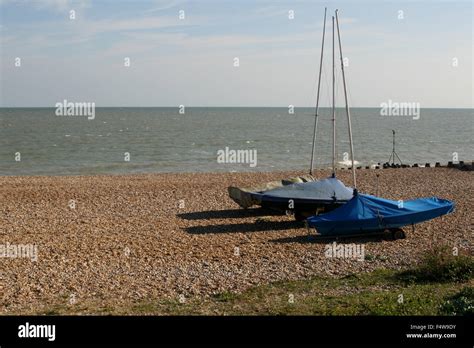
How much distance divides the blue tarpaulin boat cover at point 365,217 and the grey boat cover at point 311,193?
2290 mm

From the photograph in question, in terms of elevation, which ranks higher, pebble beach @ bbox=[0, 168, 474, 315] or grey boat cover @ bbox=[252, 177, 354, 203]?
grey boat cover @ bbox=[252, 177, 354, 203]

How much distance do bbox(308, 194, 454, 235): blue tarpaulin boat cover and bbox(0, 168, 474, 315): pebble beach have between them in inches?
20.3

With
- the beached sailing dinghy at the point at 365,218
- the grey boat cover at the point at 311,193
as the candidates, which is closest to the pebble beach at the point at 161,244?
A: the beached sailing dinghy at the point at 365,218

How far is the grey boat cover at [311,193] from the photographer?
67.3ft

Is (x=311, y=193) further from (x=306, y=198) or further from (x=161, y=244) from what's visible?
(x=161, y=244)

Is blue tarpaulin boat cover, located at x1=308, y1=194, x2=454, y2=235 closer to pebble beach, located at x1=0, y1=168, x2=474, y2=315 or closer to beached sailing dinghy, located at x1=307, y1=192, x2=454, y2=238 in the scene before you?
beached sailing dinghy, located at x1=307, y1=192, x2=454, y2=238

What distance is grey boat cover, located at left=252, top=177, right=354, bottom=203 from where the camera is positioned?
67.3 feet

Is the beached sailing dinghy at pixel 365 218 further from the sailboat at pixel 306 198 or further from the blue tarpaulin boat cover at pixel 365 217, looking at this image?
the sailboat at pixel 306 198

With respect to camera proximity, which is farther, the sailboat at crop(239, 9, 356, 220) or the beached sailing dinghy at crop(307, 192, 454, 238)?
the sailboat at crop(239, 9, 356, 220)

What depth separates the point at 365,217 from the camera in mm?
17891

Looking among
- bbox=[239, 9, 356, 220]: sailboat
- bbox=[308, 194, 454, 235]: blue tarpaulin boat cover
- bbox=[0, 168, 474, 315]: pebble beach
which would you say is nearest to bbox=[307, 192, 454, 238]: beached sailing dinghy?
bbox=[308, 194, 454, 235]: blue tarpaulin boat cover

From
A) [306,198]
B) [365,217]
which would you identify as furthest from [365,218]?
[306,198]
